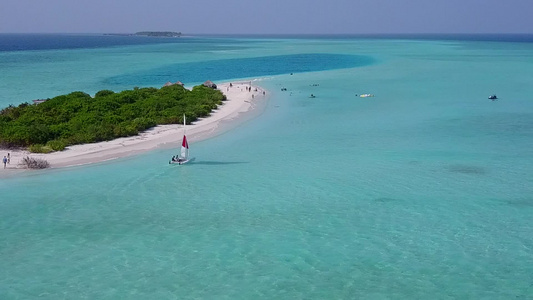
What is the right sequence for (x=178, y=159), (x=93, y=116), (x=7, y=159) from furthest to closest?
(x=93, y=116), (x=178, y=159), (x=7, y=159)

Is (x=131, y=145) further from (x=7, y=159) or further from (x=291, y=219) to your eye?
(x=291, y=219)

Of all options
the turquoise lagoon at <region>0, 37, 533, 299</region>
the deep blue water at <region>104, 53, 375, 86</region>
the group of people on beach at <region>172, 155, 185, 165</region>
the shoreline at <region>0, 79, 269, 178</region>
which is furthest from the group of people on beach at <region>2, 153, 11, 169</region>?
the deep blue water at <region>104, 53, 375, 86</region>

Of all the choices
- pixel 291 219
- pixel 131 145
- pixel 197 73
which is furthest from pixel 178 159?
pixel 197 73

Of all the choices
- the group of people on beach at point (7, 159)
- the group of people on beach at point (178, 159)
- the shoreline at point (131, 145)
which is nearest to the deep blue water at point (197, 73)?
the shoreline at point (131, 145)

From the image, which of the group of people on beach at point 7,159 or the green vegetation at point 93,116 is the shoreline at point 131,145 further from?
the green vegetation at point 93,116

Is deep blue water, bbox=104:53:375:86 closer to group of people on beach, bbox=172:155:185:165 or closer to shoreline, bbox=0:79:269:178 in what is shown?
shoreline, bbox=0:79:269:178

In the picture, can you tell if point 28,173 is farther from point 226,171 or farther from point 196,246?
point 196,246

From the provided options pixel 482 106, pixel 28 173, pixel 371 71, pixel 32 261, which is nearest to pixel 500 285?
pixel 32 261
